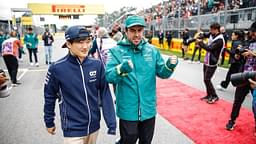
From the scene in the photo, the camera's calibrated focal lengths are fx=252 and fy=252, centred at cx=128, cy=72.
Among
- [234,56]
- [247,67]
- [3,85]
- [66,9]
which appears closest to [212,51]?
[234,56]

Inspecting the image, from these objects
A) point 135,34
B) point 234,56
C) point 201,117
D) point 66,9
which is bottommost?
point 201,117

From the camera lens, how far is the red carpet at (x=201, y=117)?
3.93 m

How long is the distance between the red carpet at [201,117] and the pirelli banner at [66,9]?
39624 millimetres

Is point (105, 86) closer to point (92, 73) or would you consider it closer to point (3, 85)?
point (92, 73)

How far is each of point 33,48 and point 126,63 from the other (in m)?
10.4

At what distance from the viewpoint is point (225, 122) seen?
15.0ft

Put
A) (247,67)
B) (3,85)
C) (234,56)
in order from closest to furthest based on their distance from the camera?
1. (3,85)
2. (247,67)
3. (234,56)

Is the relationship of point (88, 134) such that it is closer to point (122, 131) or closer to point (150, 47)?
point (122, 131)

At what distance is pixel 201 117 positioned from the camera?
4836 millimetres

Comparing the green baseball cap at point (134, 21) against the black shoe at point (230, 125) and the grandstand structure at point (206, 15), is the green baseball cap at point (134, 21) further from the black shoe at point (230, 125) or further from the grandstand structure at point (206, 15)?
the grandstand structure at point (206, 15)

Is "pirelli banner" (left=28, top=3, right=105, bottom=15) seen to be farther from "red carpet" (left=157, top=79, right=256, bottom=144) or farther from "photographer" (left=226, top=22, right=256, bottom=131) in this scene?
"photographer" (left=226, top=22, right=256, bottom=131)

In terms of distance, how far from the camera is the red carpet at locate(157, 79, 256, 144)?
12.9 feet

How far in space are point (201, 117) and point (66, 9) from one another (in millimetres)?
42380

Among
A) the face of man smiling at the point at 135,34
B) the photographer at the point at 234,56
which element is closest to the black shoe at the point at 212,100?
the photographer at the point at 234,56
